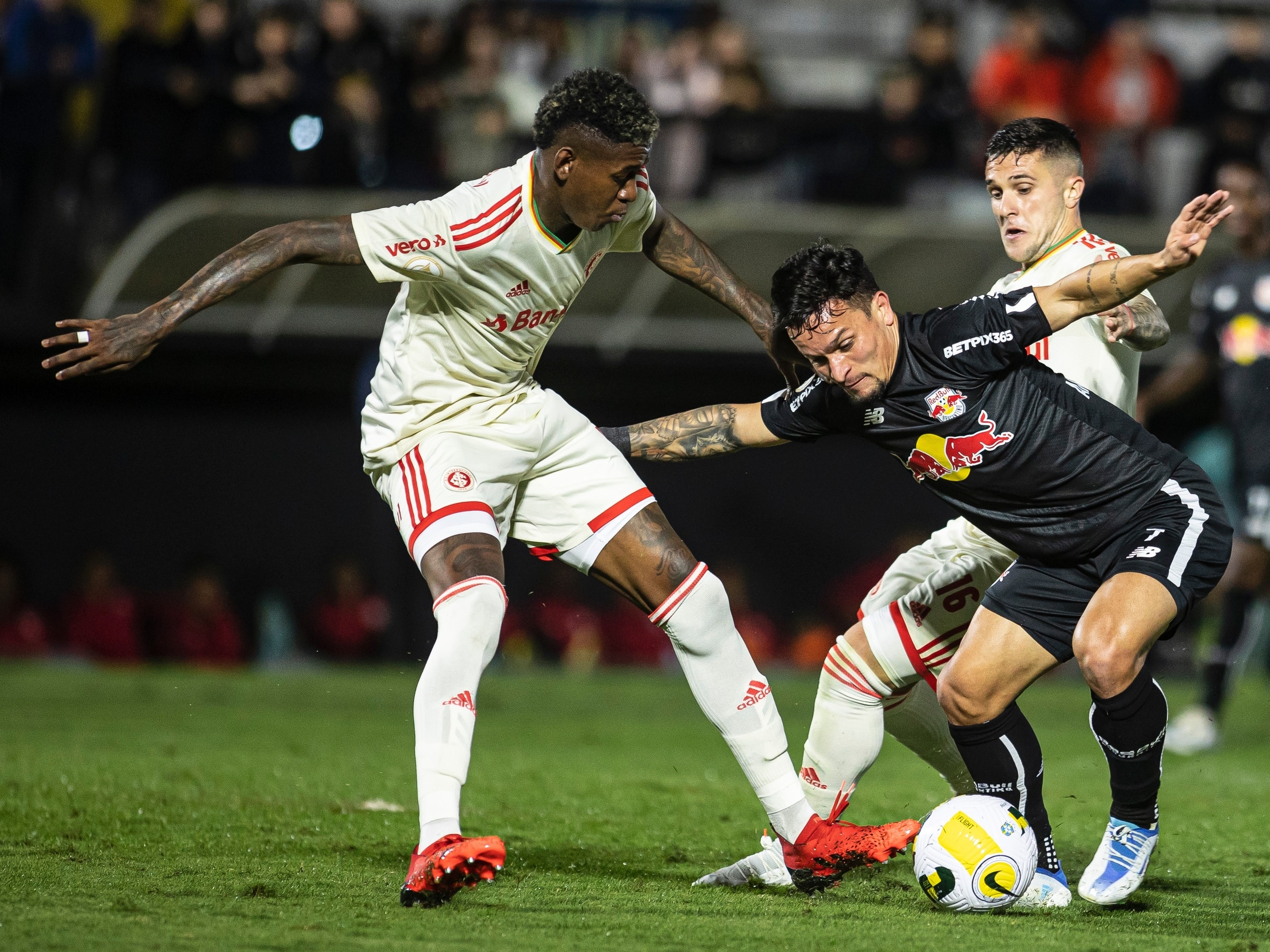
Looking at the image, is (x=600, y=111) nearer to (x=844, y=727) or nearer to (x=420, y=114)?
(x=844, y=727)

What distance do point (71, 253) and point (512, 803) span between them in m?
7.72

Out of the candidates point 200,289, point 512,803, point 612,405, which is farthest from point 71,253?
point 200,289

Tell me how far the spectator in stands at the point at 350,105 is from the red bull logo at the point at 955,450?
26.9 feet

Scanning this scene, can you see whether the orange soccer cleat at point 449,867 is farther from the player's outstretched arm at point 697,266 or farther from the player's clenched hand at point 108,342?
the player's outstretched arm at point 697,266

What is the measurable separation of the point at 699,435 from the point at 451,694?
122cm

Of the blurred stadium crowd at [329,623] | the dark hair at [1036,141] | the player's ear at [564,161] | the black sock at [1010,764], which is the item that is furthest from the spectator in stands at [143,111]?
the black sock at [1010,764]

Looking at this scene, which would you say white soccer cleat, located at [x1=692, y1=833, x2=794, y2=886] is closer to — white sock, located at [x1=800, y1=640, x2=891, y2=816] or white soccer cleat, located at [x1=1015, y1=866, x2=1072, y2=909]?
white sock, located at [x1=800, y1=640, x2=891, y2=816]

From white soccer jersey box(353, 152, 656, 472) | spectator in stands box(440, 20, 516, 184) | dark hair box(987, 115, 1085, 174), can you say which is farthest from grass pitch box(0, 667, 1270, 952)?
spectator in stands box(440, 20, 516, 184)

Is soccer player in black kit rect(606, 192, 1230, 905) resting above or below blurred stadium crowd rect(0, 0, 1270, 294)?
below

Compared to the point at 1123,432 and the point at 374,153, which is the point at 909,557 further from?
the point at 374,153

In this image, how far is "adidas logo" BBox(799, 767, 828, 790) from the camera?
5.00 m

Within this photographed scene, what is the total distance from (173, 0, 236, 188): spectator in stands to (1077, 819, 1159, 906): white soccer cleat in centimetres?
921

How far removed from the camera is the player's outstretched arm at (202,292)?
4.14 meters

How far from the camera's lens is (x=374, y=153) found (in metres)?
11.9
